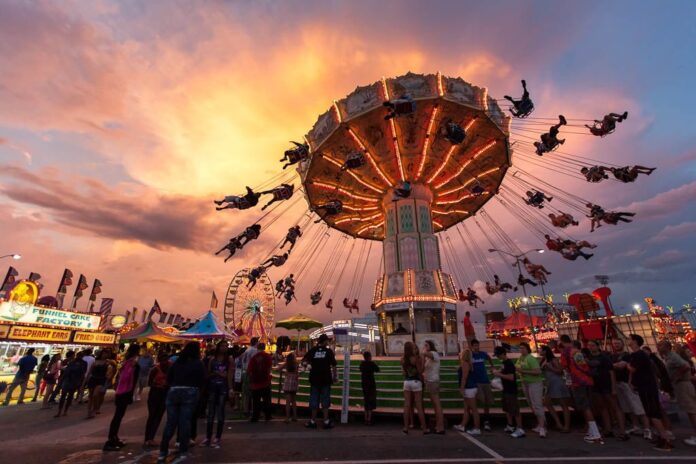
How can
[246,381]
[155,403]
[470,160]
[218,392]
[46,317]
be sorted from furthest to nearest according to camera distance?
[470,160], [46,317], [246,381], [218,392], [155,403]

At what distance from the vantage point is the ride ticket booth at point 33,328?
21.7 meters

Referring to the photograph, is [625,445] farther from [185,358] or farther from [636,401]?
[185,358]

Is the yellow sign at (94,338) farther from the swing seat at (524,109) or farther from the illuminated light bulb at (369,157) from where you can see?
the swing seat at (524,109)

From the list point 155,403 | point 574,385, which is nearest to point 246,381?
point 155,403

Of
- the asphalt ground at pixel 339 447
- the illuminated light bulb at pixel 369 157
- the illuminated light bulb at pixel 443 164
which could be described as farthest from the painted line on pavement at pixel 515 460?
the illuminated light bulb at pixel 443 164

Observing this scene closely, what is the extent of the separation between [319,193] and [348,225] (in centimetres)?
717

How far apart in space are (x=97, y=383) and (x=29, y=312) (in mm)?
19364

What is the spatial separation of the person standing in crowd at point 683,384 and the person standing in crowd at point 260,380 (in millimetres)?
9053

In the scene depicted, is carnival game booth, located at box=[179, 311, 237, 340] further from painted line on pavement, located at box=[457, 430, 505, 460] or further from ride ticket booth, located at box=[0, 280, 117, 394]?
painted line on pavement, located at box=[457, 430, 505, 460]

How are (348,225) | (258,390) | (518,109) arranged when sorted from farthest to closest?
(348,225) < (518,109) < (258,390)

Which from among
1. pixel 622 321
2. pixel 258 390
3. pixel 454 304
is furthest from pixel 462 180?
pixel 258 390

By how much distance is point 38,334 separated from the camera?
23781mm

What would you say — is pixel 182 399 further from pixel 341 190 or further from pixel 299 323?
pixel 341 190

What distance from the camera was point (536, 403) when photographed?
292 inches
